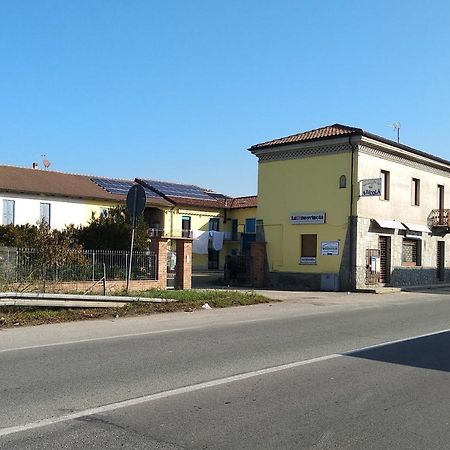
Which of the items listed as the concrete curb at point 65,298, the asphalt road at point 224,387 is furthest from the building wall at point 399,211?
the asphalt road at point 224,387

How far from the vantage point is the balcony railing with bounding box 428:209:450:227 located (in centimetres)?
3266

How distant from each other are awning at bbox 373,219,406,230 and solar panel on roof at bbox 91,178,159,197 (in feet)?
77.7

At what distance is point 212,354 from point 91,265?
35.5 feet

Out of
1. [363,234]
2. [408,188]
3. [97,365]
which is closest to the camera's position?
[97,365]

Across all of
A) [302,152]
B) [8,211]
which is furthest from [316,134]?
[8,211]

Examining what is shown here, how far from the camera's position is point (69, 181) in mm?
47094

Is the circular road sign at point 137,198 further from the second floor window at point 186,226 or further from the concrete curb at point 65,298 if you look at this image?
the second floor window at point 186,226

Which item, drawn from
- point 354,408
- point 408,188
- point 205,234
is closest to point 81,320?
point 354,408

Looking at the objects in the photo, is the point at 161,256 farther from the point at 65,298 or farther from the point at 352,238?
the point at 352,238

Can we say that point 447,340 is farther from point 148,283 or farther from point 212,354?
point 148,283

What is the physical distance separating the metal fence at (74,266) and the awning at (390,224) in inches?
477

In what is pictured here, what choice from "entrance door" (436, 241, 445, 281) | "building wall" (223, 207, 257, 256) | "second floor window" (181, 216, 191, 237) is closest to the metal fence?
"entrance door" (436, 241, 445, 281)

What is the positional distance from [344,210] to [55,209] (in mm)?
24404

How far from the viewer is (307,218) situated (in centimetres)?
2883
